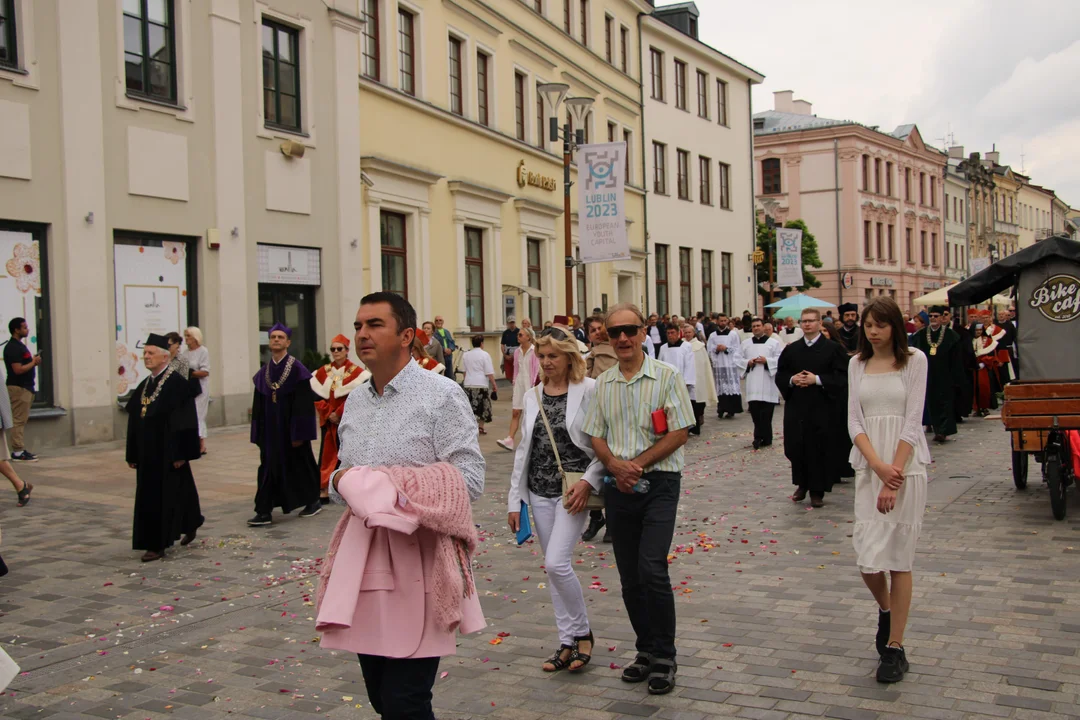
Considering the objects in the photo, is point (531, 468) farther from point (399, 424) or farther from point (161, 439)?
point (161, 439)

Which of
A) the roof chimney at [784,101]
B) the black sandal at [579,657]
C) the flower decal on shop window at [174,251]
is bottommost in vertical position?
the black sandal at [579,657]

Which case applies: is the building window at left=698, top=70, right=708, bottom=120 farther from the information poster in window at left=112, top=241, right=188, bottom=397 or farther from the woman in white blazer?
the woman in white blazer

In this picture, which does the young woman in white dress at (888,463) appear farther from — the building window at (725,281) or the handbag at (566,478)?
the building window at (725,281)

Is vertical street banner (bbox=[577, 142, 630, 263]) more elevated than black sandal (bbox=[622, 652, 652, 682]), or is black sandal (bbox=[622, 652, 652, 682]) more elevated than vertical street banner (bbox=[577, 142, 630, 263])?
vertical street banner (bbox=[577, 142, 630, 263])

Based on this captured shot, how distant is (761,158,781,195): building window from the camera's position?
66.4 metres

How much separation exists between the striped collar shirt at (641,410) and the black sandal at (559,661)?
1053 millimetres

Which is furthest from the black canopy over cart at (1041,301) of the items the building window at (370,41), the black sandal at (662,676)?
the building window at (370,41)

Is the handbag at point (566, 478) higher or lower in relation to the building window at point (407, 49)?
lower

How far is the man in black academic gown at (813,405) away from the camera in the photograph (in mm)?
10430

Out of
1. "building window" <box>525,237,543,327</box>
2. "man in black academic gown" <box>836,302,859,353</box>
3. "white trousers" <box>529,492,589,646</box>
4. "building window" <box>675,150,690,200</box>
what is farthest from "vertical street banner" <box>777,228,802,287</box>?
"white trousers" <box>529,492,589,646</box>

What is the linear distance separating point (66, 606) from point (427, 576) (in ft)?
14.8

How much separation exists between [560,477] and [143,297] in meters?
12.3

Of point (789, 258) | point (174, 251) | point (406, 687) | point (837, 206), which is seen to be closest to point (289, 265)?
point (174, 251)

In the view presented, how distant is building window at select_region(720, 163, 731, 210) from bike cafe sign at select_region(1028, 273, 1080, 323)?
33.2 meters
